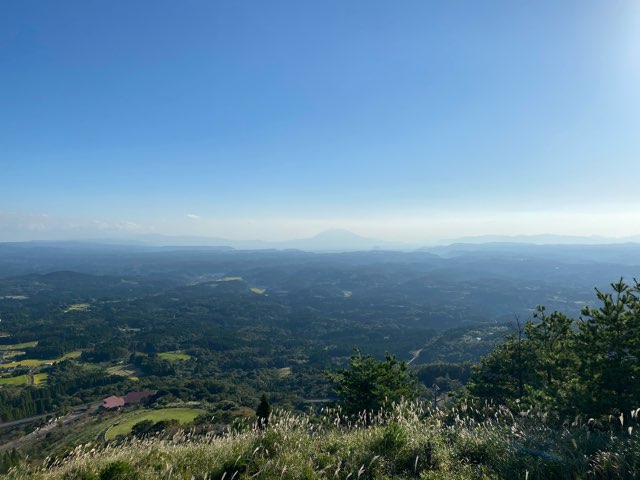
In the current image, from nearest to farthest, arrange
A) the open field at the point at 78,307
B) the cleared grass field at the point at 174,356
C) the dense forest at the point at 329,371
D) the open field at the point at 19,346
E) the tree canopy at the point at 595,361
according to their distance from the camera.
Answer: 1. the dense forest at the point at 329,371
2. the tree canopy at the point at 595,361
3. the cleared grass field at the point at 174,356
4. the open field at the point at 19,346
5. the open field at the point at 78,307

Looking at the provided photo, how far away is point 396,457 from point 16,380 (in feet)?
358

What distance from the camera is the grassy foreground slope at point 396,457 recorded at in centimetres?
428

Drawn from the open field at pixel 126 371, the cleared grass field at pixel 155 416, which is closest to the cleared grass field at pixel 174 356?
the open field at pixel 126 371

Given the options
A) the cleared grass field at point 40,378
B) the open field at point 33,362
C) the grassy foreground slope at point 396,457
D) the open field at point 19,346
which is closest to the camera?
the grassy foreground slope at point 396,457

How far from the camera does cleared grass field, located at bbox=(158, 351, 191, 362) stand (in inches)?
4023

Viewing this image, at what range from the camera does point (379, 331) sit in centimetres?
14025

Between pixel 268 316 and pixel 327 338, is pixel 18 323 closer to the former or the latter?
pixel 268 316

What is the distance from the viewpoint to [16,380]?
261ft

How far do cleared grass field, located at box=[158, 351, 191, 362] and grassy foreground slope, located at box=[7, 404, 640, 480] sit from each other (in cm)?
10824

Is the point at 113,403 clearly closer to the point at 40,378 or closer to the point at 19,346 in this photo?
the point at 40,378

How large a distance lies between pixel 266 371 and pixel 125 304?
389 feet

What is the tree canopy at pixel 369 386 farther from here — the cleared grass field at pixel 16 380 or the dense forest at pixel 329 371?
the cleared grass field at pixel 16 380

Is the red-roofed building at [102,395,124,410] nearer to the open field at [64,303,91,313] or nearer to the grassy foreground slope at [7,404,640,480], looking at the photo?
the grassy foreground slope at [7,404,640,480]

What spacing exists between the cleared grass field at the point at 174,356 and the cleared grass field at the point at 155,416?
1920 inches
